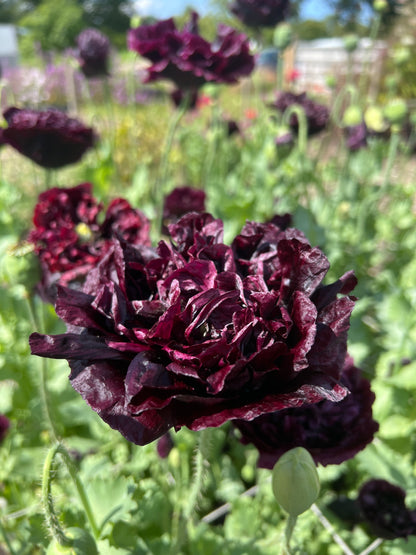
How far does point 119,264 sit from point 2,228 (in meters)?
1.40

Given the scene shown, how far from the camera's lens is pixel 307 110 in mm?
2590

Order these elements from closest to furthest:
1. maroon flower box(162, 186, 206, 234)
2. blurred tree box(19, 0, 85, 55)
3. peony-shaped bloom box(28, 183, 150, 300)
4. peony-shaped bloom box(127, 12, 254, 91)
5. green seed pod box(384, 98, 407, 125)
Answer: peony-shaped bloom box(28, 183, 150, 300)
peony-shaped bloom box(127, 12, 254, 91)
maroon flower box(162, 186, 206, 234)
green seed pod box(384, 98, 407, 125)
blurred tree box(19, 0, 85, 55)

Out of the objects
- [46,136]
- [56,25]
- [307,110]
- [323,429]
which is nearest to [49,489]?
[323,429]

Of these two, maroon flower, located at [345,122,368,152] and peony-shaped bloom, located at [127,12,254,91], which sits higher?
peony-shaped bloom, located at [127,12,254,91]

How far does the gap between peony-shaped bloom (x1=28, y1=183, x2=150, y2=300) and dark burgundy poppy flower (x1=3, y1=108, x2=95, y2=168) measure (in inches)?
12.6

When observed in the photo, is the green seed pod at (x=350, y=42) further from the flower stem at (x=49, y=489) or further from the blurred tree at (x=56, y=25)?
the blurred tree at (x=56, y=25)

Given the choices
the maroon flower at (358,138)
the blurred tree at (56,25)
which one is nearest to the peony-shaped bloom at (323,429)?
the maroon flower at (358,138)

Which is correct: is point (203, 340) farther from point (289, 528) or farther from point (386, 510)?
point (386, 510)

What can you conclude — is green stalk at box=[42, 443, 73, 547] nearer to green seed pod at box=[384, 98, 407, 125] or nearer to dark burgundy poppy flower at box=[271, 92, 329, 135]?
green seed pod at box=[384, 98, 407, 125]

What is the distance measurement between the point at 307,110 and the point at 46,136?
4.95 feet

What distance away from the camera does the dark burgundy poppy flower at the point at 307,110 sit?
258 centimetres

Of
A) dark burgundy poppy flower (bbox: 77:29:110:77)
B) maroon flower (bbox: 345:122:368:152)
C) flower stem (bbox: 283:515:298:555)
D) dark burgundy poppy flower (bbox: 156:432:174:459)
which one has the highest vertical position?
dark burgundy poppy flower (bbox: 77:29:110:77)

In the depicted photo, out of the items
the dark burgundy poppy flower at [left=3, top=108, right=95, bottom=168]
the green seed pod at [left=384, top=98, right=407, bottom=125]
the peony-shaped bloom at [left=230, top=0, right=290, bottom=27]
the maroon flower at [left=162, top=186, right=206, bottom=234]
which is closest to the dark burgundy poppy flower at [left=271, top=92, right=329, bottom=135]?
the peony-shaped bloom at [left=230, top=0, right=290, bottom=27]

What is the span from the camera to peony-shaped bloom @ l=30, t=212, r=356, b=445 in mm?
599
